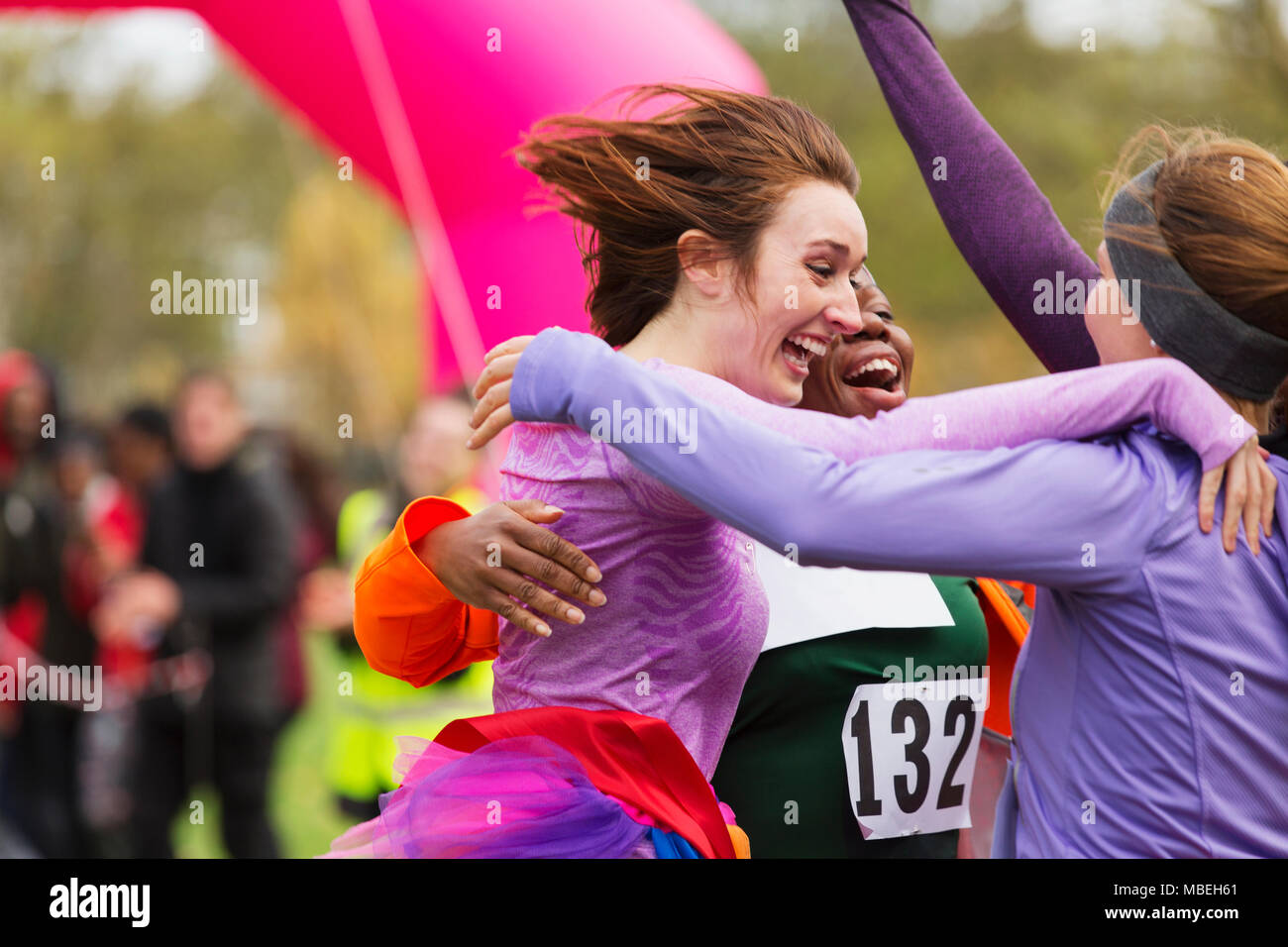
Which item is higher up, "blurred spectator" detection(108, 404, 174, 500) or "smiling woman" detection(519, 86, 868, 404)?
"blurred spectator" detection(108, 404, 174, 500)

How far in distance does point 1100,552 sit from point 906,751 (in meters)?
0.89

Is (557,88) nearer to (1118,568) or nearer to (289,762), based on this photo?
(1118,568)

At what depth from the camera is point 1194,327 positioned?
5.42 ft

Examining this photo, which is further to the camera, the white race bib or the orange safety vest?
the orange safety vest

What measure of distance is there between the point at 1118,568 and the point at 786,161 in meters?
0.80

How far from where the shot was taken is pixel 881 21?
2256 millimetres

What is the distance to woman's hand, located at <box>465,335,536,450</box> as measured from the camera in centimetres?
176

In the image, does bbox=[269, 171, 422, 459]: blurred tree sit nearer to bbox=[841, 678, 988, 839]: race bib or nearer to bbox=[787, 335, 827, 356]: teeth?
bbox=[841, 678, 988, 839]: race bib

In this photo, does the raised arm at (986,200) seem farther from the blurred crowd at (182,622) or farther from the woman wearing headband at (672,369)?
the blurred crowd at (182,622)

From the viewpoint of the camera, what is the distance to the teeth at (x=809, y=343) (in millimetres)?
2006

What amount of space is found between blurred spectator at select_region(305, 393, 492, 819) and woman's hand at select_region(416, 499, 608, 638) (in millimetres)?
2738

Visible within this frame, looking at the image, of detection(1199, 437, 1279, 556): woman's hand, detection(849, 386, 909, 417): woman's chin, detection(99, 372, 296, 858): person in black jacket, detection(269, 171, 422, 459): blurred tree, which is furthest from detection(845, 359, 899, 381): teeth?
detection(269, 171, 422, 459): blurred tree

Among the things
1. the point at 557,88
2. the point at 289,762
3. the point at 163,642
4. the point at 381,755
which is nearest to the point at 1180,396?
the point at 557,88

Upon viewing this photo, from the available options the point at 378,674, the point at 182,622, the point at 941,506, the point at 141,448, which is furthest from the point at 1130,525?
the point at 141,448
